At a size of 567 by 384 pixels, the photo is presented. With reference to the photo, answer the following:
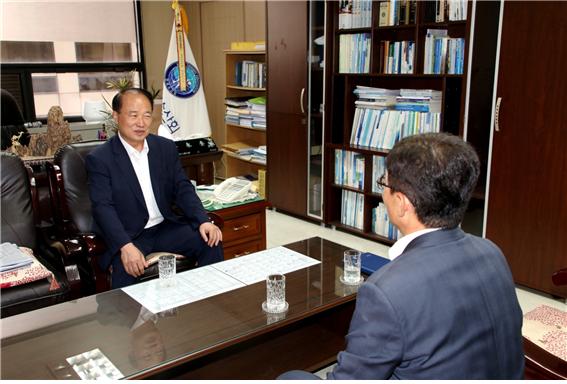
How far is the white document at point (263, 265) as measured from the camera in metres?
2.09

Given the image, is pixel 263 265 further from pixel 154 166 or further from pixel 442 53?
pixel 442 53

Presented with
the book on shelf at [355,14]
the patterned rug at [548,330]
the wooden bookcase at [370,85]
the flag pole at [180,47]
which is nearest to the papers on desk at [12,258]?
the patterned rug at [548,330]

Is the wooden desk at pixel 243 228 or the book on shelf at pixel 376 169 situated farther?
the book on shelf at pixel 376 169

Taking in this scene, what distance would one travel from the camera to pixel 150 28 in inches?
232

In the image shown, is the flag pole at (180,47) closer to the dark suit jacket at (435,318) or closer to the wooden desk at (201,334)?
the wooden desk at (201,334)

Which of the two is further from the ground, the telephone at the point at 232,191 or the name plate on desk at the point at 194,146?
the name plate on desk at the point at 194,146

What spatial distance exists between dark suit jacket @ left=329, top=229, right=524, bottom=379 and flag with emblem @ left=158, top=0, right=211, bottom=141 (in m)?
3.89

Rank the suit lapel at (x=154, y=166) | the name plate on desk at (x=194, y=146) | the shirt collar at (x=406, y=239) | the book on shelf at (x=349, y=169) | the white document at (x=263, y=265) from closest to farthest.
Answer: the shirt collar at (x=406, y=239) < the white document at (x=263, y=265) < the suit lapel at (x=154, y=166) < the name plate on desk at (x=194, y=146) < the book on shelf at (x=349, y=169)

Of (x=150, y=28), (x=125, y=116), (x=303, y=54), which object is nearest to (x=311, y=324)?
(x=125, y=116)

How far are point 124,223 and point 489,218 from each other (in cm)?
207

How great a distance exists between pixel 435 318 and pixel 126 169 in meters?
1.91

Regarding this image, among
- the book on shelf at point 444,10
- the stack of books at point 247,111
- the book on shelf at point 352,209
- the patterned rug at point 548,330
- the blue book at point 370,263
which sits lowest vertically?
the book on shelf at point 352,209

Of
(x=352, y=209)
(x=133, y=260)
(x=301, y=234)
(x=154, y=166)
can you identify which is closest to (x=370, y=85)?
(x=352, y=209)

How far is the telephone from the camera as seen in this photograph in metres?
3.11
